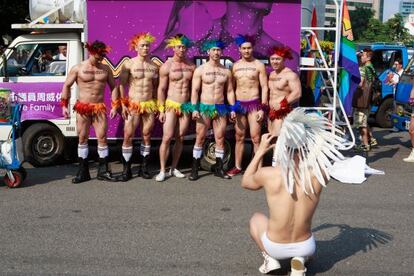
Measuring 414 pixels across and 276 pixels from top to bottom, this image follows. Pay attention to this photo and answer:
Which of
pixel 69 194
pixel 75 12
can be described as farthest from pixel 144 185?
pixel 75 12

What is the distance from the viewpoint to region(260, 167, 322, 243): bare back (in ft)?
13.9

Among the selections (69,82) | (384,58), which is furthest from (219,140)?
(384,58)

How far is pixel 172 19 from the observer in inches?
333

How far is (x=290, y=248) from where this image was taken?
4.33 meters

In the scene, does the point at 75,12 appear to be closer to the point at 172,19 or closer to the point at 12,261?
the point at 172,19

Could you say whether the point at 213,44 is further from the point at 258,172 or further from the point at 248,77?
the point at 258,172

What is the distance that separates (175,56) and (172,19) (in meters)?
0.70

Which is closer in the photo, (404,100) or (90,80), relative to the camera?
(90,80)

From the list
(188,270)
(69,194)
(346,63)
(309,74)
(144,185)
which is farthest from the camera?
(309,74)

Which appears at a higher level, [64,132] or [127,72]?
[127,72]

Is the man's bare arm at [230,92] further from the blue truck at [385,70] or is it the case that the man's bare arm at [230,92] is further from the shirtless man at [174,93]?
the blue truck at [385,70]

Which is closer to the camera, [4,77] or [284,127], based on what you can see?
[284,127]

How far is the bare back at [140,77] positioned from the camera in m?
8.07

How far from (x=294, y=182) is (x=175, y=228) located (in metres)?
2.01
